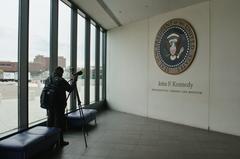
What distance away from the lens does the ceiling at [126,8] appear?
561cm

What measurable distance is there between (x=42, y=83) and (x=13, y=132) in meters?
1.26

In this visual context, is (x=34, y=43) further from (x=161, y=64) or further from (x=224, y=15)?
(x=224, y=15)

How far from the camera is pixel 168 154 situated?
3.64 metres

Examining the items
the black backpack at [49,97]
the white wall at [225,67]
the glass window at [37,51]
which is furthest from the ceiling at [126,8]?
the black backpack at [49,97]

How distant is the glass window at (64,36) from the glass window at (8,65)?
155 cm

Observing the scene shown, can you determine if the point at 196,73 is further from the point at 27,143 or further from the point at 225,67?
the point at 27,143

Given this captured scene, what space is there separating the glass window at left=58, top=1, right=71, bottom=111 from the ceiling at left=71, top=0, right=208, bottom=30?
37 cm

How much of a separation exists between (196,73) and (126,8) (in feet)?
8.35

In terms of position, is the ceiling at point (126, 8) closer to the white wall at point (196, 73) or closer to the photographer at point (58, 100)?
the white wall at point (196, 73)

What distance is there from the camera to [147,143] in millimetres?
4234

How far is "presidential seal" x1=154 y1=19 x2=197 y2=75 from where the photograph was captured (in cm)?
583

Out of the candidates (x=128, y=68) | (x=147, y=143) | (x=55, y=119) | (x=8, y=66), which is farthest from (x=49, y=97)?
(x=128, y=68)

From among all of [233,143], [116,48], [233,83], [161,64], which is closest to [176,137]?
[233,143]

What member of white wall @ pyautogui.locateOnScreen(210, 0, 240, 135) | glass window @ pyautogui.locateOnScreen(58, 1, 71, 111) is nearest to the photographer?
glass window @ pyautogui.locateOnScreen(58, 1, 71, 111)
